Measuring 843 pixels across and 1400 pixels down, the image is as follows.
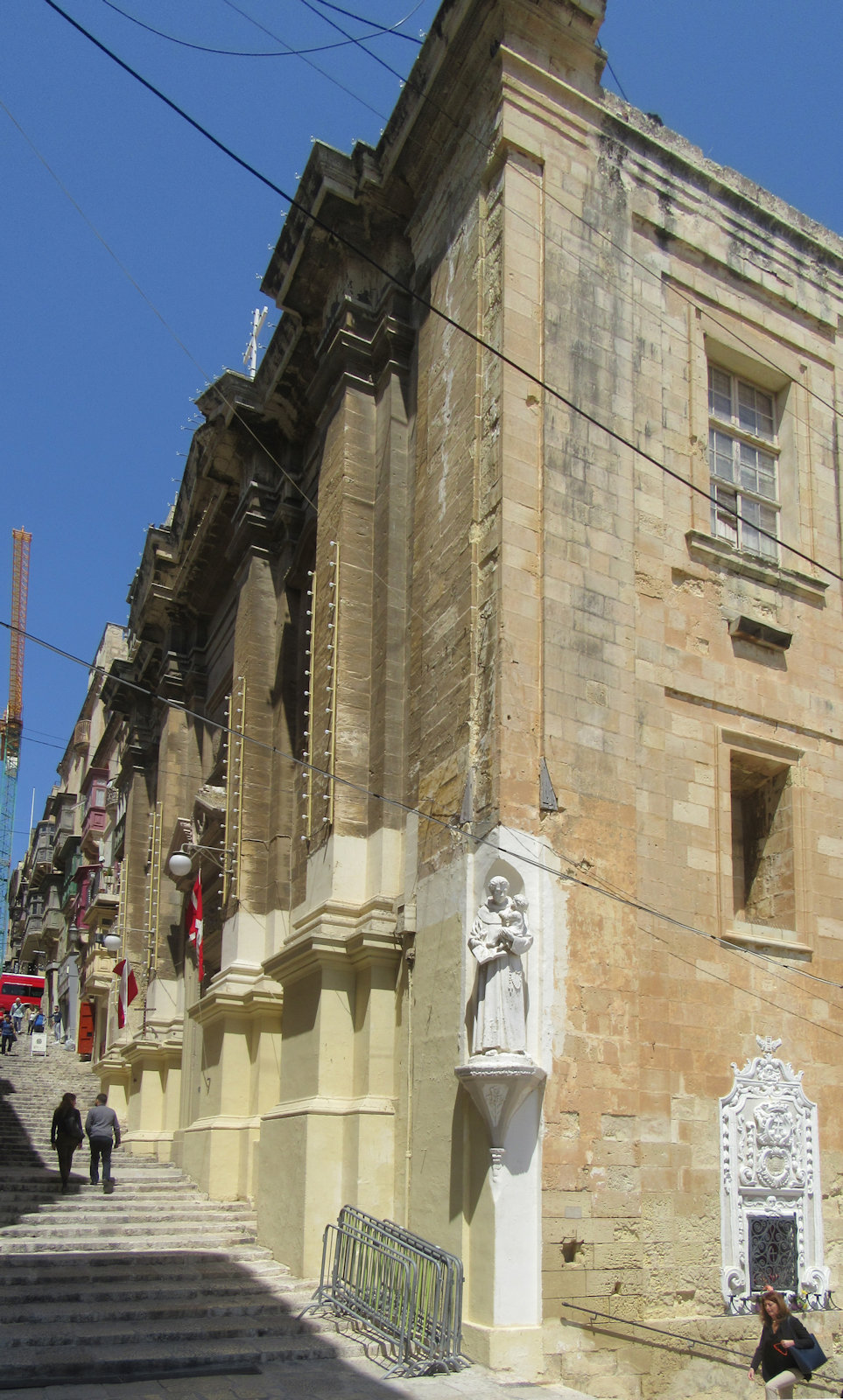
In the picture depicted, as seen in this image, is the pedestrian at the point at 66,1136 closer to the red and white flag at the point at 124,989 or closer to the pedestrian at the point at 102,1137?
the pedestrian at the point at 102,1137

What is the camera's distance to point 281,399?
19344mm

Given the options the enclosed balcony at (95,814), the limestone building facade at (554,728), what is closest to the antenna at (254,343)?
the limestone building facade at (554,728)

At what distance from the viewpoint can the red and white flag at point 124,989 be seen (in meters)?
25.1

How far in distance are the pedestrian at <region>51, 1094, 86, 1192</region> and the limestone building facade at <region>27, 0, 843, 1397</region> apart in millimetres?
1769

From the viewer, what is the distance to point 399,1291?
10.7m

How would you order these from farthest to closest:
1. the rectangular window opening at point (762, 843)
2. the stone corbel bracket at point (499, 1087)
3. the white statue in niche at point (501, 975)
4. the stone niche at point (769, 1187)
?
the rectangular window opening at point (762, 843)
the stone niche at point (769, 1187)
the white statue in niche at point (501, 975)
the stone corbel bracket at point (499, 1087)

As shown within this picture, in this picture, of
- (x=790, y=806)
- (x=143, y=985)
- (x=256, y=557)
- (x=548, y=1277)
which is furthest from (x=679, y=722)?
(x=143, y=985)

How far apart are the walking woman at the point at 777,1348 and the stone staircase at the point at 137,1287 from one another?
11.1 feet

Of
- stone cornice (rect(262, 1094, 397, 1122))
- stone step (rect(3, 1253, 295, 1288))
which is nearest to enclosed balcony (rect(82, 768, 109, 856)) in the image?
stone step (rect(3, 1253, 295, 1288))

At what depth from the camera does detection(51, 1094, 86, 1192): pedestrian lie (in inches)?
647

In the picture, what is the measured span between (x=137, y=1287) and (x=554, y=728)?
6800 millimetres

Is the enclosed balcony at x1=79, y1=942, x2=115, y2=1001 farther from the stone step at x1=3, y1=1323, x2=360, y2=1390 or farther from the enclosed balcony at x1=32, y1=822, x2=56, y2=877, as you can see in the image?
the enclosed balcony at x1=32, y1=822, x2=56, y2=877

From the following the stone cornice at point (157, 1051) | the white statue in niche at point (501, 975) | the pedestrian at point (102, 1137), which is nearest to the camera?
the white statue in niche at point (501, 975)

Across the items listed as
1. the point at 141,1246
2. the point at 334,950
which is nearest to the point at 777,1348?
the point at 334,950
